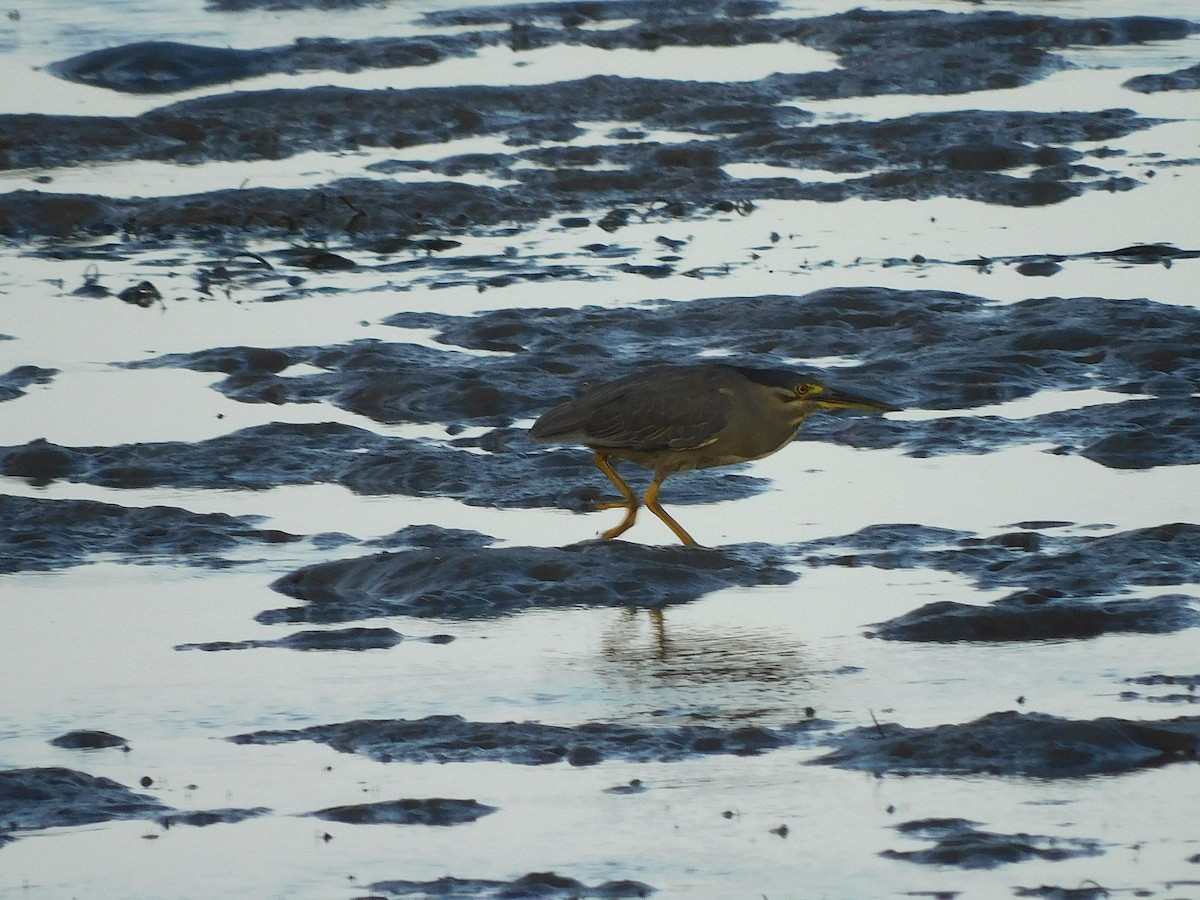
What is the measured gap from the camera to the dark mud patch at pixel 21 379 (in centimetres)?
1041

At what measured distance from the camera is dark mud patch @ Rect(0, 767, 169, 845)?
5777 mm

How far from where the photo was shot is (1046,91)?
58.5ft

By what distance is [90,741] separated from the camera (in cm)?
632

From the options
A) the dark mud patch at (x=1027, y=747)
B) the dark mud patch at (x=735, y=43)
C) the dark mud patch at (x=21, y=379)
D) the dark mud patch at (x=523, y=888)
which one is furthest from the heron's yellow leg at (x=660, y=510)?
the dark mud patch at (x=735, y=43)

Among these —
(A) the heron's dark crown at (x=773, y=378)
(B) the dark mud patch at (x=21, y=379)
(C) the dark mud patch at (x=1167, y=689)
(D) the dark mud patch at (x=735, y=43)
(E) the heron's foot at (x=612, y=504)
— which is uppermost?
(D) the dark mud patch at (x=735, y=43)

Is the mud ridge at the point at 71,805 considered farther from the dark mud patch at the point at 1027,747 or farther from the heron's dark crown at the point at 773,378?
the heron's dark crown at the point at 773,378

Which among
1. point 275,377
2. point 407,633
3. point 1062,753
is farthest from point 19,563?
point 1062,753

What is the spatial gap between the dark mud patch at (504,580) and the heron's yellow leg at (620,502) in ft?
1.26

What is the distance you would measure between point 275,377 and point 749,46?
→ 1036 centimetres

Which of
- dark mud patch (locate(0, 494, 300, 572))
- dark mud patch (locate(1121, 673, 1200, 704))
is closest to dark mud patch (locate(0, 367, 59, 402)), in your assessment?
dark mud patch (locate(0, 494, 300, 572))

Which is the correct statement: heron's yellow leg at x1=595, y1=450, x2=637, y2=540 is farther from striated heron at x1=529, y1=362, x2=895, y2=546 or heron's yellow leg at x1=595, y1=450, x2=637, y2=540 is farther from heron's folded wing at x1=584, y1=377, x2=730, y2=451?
heron's folded wing at x1=584, y1=377, x2=730, y2=451

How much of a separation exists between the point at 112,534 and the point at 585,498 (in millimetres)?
1737

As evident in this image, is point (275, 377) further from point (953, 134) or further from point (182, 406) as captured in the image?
point (953, 134)

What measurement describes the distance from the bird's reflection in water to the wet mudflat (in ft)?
0.07
